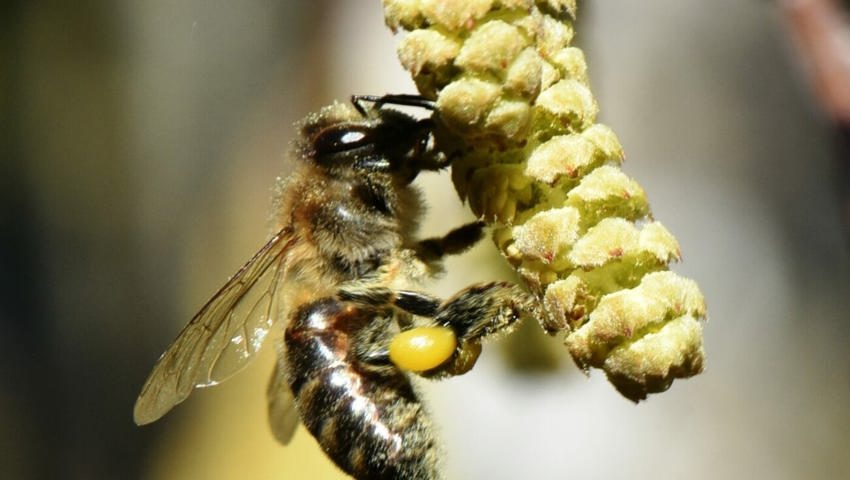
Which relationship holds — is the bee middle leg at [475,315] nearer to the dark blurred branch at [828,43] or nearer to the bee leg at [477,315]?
the bee leg at [477,315]

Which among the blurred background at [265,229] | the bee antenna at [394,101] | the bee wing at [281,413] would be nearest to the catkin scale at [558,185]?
the bee antenna at [394,101]

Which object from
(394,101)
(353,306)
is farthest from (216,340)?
(394,101)

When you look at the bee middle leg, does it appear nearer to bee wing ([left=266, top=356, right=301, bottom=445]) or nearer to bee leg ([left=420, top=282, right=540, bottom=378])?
bee leg ([left=420, top=282, right=540, bottom=378])

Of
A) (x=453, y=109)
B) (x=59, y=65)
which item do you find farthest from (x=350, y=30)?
(x=453, y=109)

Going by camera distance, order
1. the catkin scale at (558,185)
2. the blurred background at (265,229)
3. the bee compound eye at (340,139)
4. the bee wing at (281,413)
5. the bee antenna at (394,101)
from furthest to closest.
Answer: the blurred background at (265,229) → the bee wing at (281,413) → the bee compound eye at (340,139) → the bee antenna at (394,101) → the catkin scale at (558,185)

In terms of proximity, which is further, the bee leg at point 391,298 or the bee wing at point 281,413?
the bee wing at point 281,413
